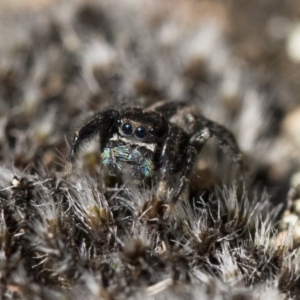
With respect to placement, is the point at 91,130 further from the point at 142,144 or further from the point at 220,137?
the point at 220,137

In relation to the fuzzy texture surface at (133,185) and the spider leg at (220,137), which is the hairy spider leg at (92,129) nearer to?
the fuzzy texture surface at (133,185)

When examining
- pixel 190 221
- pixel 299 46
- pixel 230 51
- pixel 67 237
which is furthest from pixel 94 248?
pixel 299 46

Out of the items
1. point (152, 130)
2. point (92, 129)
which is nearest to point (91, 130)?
point (92, 129)

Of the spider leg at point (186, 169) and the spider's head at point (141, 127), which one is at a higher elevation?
the spider's head at point (141, 127)

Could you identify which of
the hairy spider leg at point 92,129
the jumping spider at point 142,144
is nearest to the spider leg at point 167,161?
the jumping spider at point 142,144

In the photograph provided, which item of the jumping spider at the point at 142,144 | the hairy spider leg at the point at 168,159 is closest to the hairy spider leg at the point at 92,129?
the jumping spider at the point at 142,144

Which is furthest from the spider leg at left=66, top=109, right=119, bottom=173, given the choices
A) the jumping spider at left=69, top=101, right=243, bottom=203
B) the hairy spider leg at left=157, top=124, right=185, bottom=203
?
the hairy spider leg at left=157, top=124, right=185, bottom=203

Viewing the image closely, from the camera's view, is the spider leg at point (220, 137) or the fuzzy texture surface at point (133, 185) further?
the spider leg at point (220, 137)

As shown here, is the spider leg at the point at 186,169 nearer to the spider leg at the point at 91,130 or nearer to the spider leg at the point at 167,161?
the spider leg at the point at 167,161
